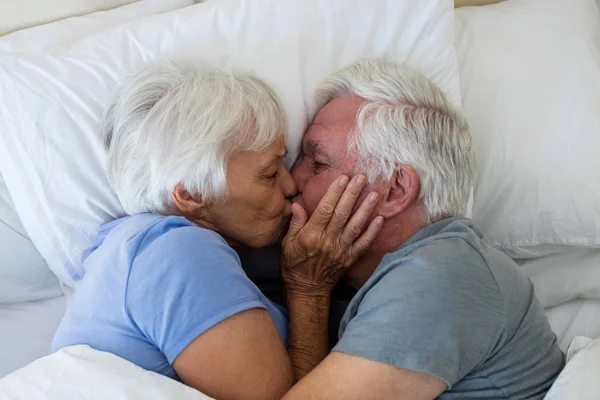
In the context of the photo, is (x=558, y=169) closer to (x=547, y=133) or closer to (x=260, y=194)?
(x=547, y=133)

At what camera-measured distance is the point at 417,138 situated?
50.3 inches

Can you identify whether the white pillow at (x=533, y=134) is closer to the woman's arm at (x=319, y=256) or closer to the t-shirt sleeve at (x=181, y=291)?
the woman's arm at (x=319, y=256)

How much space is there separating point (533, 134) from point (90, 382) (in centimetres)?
113

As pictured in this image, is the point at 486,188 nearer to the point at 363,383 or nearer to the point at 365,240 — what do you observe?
the point at 365,240

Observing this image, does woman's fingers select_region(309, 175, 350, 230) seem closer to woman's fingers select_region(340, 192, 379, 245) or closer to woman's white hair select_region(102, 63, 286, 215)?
woman's fingers select_region(340, 192, 379, 245)

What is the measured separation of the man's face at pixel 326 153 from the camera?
1.33 metres

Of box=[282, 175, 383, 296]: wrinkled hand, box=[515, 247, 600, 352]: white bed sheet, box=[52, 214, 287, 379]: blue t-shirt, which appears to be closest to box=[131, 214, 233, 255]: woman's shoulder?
box=[52, 214, 287, 379]: blue t-shirt

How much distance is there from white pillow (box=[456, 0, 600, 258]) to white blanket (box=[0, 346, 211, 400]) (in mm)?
905

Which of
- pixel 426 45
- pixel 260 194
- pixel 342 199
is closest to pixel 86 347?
pixel 260 194

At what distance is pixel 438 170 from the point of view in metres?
1.28

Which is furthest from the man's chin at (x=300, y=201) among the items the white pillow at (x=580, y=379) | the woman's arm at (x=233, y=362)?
the white pillow at (x=580, y=379)

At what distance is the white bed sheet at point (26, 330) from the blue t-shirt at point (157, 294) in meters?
0.28

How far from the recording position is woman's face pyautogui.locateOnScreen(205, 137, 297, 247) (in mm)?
1274

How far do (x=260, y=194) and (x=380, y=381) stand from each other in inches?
18.3
